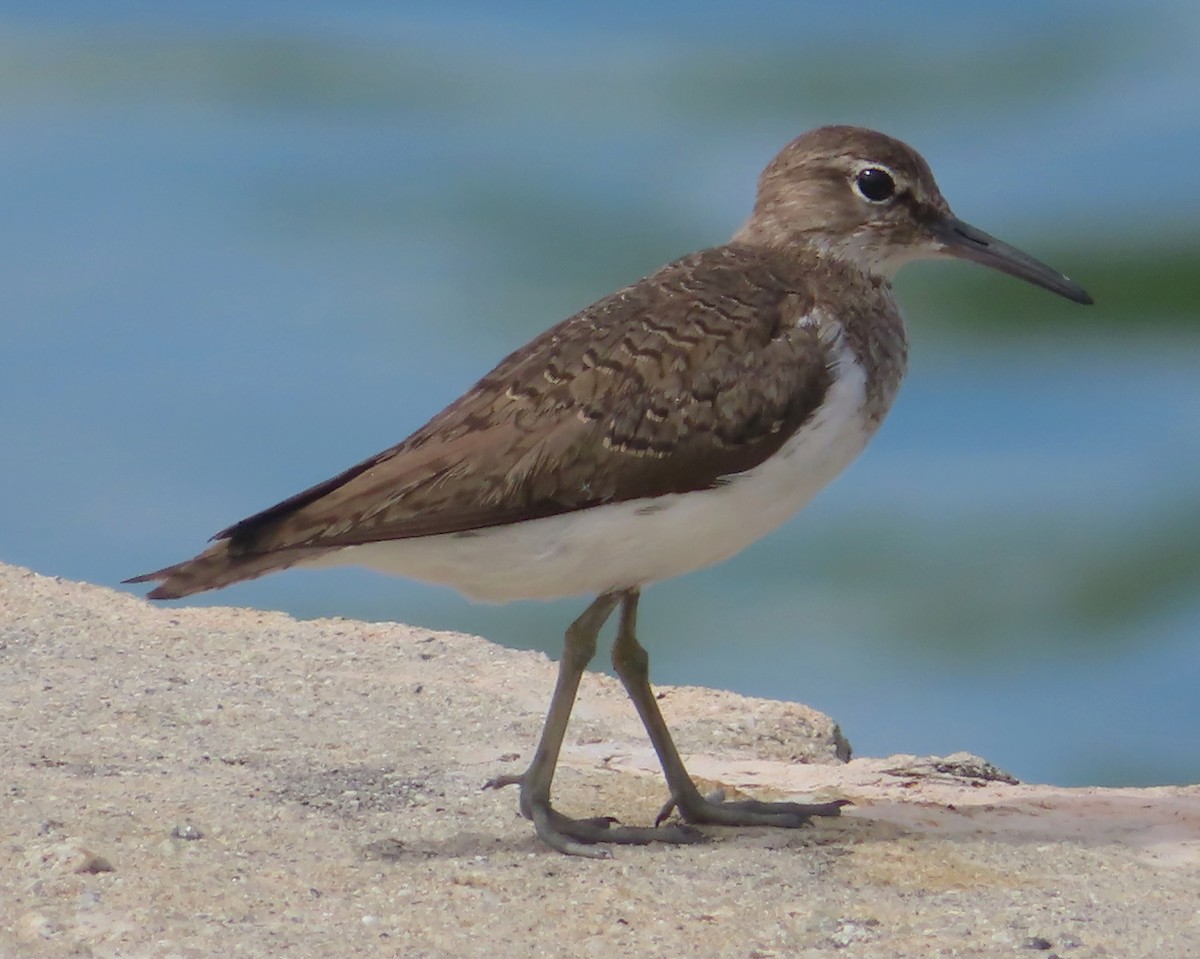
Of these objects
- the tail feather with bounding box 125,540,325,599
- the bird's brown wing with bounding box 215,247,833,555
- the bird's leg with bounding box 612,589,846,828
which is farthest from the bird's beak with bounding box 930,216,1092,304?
the tail feather with bounding box 125,540,325,599

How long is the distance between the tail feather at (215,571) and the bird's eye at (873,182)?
271 cm

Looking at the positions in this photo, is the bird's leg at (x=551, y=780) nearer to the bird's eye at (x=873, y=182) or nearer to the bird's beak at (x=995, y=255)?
the bird's eye at (x=873, y=182)

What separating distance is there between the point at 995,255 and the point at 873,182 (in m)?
0.69

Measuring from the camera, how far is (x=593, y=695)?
9328 millimetres

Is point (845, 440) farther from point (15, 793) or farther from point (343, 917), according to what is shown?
point (15, 793)

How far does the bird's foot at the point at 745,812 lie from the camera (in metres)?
7.30

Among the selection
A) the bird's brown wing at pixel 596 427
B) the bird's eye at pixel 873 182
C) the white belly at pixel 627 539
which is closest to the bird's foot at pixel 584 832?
the white belly at pixel 627 539

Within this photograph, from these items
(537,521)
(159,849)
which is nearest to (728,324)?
(537,521)

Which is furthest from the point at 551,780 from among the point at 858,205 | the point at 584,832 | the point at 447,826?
the point at 858,205

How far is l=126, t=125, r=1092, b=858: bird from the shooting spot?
22.3 ft

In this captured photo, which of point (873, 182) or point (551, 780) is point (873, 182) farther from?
point (551, 780)

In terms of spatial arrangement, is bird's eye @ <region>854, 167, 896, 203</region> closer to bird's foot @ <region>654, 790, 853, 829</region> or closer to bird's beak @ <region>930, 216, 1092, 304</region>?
bird's beak @ <region>930, 216, 1092, 304</region>

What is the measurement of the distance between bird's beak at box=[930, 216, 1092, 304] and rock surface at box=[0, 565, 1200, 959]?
2.17 metres

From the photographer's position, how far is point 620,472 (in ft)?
22.3
